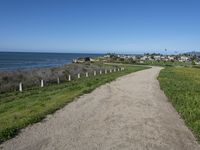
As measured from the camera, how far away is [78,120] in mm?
11766

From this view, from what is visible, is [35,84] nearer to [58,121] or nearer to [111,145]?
[58,121]

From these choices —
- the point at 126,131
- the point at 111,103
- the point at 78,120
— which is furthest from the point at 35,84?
the point at 126,131

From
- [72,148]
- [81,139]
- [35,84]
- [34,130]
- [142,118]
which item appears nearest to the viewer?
[72,148]

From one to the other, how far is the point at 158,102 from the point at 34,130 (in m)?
8.44

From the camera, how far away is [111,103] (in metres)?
16.0

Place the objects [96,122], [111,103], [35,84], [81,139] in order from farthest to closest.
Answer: [35,84]
[111,103]
[96,122]
[81,139]

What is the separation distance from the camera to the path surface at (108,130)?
8625 millimetres

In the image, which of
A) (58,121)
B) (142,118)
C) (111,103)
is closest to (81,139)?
(58,121)

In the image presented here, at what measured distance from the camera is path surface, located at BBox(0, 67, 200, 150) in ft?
28.3

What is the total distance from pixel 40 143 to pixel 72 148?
1006mm

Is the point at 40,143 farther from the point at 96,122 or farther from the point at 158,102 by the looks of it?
the point at 158,102

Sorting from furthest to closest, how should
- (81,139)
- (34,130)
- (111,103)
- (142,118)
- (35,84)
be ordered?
(35,84), (111,103), (142,118), (34,130), (81,139)

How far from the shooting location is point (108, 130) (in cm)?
1025

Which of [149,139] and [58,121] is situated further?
[58,121]
